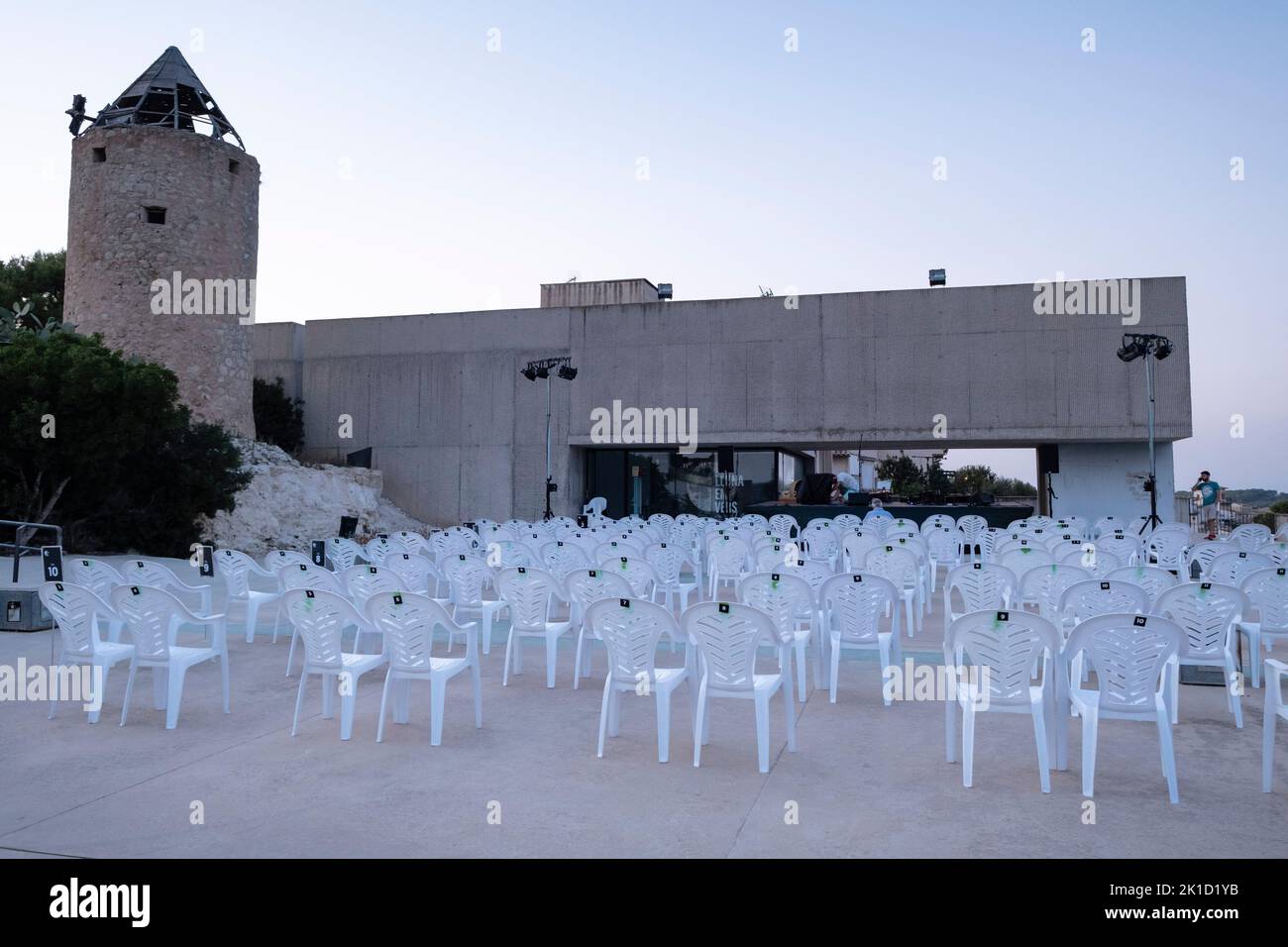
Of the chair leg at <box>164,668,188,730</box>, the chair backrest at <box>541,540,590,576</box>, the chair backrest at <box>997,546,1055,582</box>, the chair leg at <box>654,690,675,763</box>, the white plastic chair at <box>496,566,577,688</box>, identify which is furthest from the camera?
the chair backrest at <box>541,540,590,576</box>

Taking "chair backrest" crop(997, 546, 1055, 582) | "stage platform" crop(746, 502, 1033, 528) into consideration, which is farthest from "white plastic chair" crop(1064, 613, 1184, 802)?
"stage platform" crop(746, 502, 1033, 528)

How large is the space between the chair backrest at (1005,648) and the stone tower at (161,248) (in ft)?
66.0

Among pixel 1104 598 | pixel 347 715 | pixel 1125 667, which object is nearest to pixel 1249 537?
pixel 1104 598

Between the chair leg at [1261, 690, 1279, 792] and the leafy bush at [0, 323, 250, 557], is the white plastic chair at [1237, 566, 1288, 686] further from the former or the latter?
the leafy bush at [0, 323, 250, 557]

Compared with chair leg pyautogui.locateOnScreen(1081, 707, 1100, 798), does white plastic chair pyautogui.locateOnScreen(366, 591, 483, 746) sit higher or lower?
higher

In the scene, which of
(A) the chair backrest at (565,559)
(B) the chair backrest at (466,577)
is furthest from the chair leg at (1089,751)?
(A) the chair backrest at (565,559)

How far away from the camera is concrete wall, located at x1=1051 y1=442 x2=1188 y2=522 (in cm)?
1984

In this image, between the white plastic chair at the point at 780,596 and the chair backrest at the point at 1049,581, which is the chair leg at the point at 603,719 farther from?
the chair backrest at the point at 1049,581

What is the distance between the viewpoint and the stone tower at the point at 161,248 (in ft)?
66.0

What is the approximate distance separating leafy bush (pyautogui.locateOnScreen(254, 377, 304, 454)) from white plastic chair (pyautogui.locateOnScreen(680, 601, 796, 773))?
21731 millimetres

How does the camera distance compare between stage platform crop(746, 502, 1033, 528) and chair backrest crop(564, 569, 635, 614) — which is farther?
stage platform crop(746, 502, 1033, 528)

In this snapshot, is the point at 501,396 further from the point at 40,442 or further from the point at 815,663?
the point at 815,663

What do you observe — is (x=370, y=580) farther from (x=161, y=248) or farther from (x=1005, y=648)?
(x=161, y=248)
